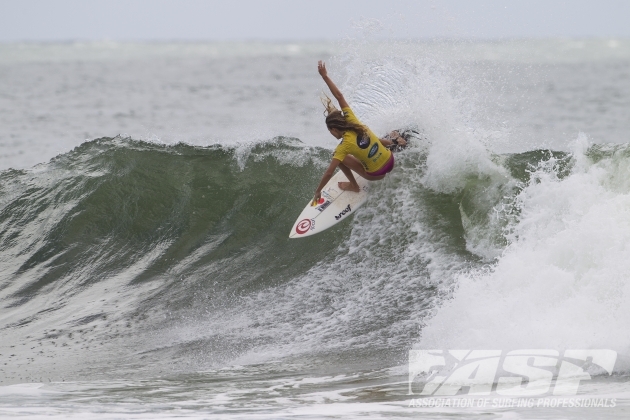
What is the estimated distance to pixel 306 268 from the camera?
9.58 meters

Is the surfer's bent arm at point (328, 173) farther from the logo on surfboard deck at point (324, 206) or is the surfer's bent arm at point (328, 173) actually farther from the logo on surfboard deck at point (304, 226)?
the logo on surfboard deck at point (304, 226)

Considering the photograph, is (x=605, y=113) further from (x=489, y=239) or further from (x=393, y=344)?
(x=393, y=344)

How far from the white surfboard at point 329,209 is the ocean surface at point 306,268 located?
127 mm

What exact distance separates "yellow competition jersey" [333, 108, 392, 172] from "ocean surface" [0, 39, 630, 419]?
0.59 metres

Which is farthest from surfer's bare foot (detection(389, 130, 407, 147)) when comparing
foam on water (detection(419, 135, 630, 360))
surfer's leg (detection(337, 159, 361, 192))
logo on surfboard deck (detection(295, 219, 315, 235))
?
foam on water (detection(419, 135, 630, 360))

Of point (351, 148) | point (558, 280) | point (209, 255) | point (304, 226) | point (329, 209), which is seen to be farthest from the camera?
point (209, 255)

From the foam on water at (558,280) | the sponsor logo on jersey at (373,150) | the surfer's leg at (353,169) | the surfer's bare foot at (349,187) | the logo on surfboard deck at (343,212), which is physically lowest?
the foam on water at (558,280)

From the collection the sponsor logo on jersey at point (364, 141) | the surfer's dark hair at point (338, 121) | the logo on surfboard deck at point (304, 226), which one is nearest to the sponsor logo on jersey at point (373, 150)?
the sponsor logo on jersey at point (364, 141)

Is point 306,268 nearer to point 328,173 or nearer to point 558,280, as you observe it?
point 328,173

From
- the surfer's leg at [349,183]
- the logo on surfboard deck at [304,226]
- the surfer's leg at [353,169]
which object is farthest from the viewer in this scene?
the logo on surfboard deck at [304,226]

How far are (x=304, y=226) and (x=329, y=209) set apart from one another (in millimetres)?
404

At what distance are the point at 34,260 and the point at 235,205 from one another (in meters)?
2.84

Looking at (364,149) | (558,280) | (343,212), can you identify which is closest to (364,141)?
(364,149)

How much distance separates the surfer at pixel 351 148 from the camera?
905 cm
